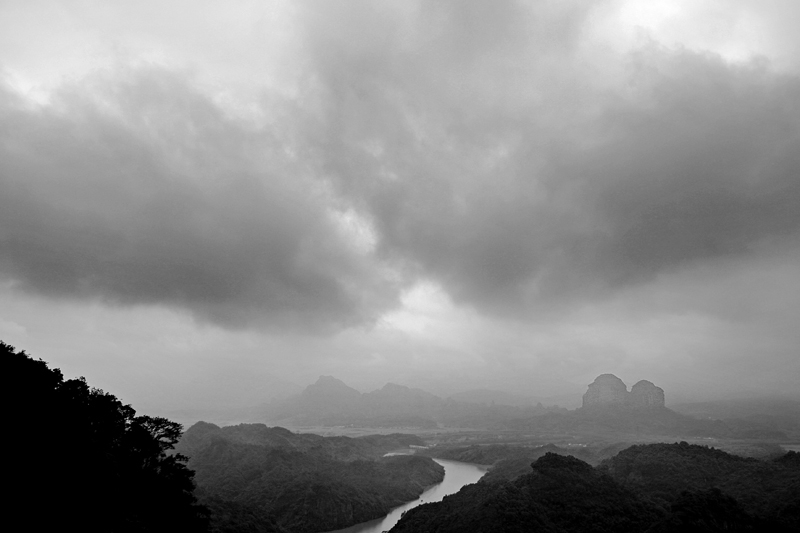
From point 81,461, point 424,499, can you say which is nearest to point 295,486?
point 424,499

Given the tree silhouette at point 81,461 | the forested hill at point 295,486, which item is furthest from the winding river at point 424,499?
the tree silhouette at point 81,461

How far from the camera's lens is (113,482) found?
136 ft

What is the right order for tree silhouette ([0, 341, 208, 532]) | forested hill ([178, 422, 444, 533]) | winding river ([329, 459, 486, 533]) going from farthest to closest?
winding river ([329, 459, 486, 533]), forested hill ([178, 422, 444, 533]), tree silhouette ([0, 341, 208, 532])

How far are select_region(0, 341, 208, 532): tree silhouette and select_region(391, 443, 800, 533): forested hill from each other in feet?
166

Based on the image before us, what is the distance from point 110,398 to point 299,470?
107511 millimetres

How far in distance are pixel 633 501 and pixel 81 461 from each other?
92315 mm

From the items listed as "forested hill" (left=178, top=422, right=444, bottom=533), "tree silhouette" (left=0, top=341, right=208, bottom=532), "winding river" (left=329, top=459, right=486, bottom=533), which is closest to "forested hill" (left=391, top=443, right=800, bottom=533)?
"winding river" (left=329, top=459, right=486, bottom=533)

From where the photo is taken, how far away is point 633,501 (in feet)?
274

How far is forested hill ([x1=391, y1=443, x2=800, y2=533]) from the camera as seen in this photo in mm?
66188

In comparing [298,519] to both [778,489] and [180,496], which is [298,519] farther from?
[778,489]

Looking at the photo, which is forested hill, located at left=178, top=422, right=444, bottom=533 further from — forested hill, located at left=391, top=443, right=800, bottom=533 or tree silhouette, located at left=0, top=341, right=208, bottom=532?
tree silhouette, located at left=0, top=341, right=208, bottom=532

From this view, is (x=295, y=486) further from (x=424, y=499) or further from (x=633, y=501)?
(x=633, y=501)

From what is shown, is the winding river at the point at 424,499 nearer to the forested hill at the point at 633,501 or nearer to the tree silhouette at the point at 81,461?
the forested hill at the point at 633,501

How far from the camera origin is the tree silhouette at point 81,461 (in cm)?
3378
